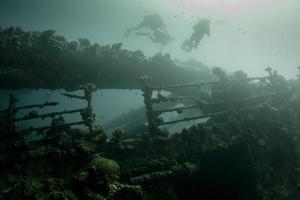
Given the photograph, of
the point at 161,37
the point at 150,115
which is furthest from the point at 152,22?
the point at 150,115

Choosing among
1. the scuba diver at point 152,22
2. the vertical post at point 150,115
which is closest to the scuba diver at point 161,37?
the scuba diver at point 152,22

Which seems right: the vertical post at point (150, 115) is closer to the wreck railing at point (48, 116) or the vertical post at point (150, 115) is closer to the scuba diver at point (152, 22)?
the wreck railing at point (48, 116)

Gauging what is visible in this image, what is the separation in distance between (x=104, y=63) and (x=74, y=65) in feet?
4.93

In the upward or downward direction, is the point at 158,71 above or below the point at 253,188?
above

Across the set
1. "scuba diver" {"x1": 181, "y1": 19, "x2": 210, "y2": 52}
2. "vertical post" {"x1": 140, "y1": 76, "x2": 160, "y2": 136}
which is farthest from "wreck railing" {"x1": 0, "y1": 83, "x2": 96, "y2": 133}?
"scuba diver" {"x1": 181, "y1": 19, "x2": 210, "y2": 52}

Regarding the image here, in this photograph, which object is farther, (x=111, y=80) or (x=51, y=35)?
(x=111, y=80)

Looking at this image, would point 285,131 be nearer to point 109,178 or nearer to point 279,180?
point 279,180

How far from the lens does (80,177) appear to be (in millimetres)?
5594

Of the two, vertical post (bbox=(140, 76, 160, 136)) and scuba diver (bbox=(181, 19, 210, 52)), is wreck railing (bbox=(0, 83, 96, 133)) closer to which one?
vertical post (bbox=(140, 76, 160, 136))

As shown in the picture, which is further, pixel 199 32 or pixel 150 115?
pixel 199 32

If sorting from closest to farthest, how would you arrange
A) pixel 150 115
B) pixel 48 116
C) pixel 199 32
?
pixel 48 116
pixel 150 115
pixel 199 32

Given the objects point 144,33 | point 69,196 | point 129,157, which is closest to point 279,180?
point 129,157

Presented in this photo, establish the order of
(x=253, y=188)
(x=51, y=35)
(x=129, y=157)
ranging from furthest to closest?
(x=51, y=35)
(x=253, y=188)
(x=129, y=157)

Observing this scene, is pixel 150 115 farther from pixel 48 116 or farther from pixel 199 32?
pixel 199 32
